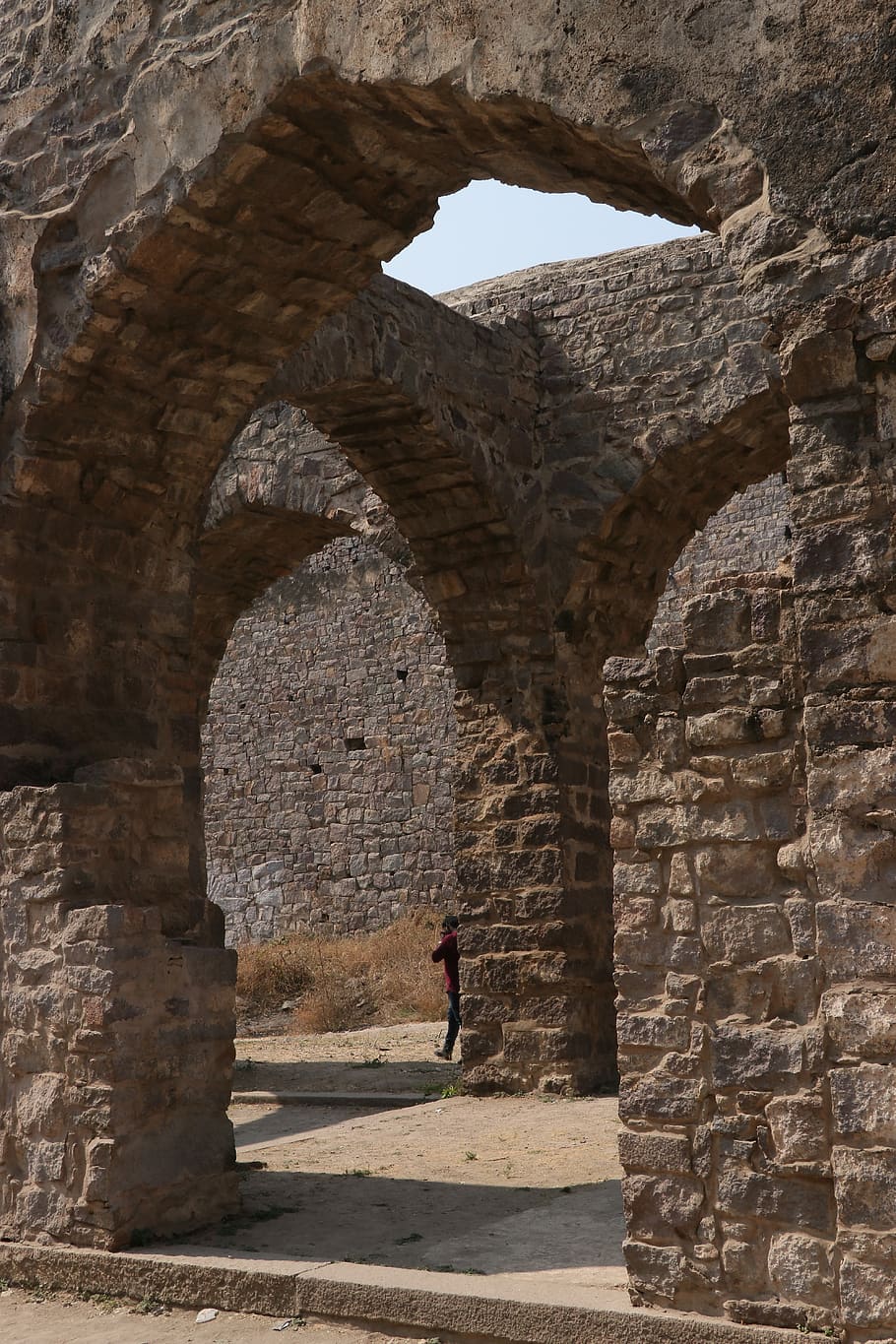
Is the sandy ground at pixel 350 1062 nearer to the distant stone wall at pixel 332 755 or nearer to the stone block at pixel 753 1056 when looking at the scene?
the distant stone wall at pixel 332 755

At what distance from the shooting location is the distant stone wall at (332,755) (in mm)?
16859

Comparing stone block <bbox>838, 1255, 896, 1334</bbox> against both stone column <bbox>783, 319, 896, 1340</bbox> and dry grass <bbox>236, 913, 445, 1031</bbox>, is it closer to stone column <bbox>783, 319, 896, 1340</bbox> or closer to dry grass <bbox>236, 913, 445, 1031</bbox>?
stone column <bbox>783, 319, 896, 1340</bbox>

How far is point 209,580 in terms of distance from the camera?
1007 centimetres

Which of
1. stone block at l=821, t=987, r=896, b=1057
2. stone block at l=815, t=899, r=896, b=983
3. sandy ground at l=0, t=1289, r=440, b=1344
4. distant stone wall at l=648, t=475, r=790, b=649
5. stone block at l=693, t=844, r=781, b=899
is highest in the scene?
distant stone wall at l=648, t=475, r=790, b=649

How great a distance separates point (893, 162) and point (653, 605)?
5941 mm

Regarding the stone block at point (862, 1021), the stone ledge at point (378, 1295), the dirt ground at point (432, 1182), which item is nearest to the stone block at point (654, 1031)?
the stone block at point (862, 1021)

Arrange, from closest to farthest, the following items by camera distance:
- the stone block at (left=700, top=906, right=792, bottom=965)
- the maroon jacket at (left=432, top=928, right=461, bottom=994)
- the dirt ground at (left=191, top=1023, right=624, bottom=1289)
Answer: the stone block at (left=700, top=906, right=792, bottom=965)
the dirt ground at (left=191, top=1023, right=624, bottom=1289)
the maroon jacket at (left=432, top=928, right=461, bottom=994)

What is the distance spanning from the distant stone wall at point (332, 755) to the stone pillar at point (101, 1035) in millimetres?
11208

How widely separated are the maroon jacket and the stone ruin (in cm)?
158

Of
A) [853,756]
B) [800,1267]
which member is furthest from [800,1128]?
[853,756]

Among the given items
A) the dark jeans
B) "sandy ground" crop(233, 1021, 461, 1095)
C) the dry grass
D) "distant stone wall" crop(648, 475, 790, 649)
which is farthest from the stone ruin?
"distant stone wall" crop(648, 475, 790, 649)

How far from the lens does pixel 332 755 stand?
1777cm

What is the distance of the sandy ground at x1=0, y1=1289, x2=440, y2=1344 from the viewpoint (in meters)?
4.05

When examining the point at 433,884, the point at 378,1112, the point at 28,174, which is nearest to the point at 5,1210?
the point at 378,1112
